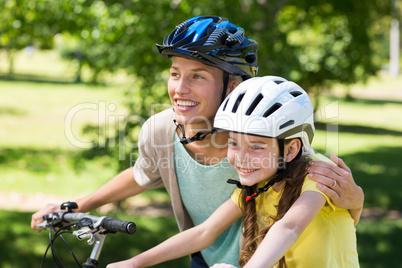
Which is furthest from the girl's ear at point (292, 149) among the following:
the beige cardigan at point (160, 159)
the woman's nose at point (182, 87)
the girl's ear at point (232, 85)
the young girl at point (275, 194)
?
the beige cardigan at point (160, 159)

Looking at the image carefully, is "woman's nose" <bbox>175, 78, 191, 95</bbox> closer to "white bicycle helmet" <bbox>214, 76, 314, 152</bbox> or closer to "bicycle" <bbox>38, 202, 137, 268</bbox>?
"white bicycle helmet" <bbox>214, 76, 314, 152</bbox>

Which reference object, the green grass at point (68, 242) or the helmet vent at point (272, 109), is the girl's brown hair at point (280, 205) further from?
the green grass at point (68, 242)

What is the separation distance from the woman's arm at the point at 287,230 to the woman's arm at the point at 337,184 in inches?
2.6

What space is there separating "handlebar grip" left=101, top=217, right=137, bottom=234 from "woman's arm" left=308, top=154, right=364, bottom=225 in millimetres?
896

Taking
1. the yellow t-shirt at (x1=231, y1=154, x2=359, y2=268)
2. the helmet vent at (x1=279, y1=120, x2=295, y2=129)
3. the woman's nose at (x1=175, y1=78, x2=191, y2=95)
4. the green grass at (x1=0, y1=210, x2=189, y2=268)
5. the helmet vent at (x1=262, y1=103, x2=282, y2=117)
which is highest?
the woman's nose at (x1=175, y1=78, x2=191, y2=95)

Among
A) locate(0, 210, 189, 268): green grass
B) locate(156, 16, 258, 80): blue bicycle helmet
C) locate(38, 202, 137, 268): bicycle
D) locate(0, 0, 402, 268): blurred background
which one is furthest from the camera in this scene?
locate(0, 0, 402, 268): blurred background

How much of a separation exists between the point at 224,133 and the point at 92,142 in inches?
191

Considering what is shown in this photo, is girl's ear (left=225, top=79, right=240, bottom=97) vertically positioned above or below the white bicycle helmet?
above

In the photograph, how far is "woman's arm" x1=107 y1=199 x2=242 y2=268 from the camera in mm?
2564

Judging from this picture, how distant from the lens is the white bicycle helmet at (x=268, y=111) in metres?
2.52

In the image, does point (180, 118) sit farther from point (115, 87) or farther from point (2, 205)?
point (2, 205)

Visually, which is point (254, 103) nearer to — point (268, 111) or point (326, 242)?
point (268, 111)

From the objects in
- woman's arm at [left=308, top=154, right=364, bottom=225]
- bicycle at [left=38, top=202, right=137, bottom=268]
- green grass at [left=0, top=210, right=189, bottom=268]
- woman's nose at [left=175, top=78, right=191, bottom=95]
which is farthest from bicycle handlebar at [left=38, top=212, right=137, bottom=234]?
green grass at [left=0, top=210, right=189, bottom=268]

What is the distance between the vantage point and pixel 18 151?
14852mm
